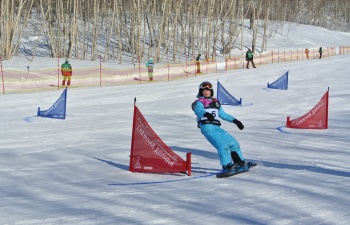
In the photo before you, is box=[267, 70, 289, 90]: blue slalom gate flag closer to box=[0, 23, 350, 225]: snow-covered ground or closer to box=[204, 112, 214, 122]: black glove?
box=[0, 23, 350, 225]: snow-covered ground

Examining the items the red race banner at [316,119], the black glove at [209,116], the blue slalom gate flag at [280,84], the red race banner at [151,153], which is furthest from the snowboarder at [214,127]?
the blue slalom gate flag at [280,84]

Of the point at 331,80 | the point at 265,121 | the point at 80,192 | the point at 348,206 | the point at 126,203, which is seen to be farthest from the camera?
the point at 331,80

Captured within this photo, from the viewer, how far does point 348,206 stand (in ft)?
19.8

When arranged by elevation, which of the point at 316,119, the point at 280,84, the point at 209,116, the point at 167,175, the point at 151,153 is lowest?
the point at 167,175

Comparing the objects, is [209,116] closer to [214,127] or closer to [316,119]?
[214,127]

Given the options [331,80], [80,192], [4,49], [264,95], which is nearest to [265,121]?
[264,95]

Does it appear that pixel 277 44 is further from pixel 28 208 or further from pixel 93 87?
pixel 28 208

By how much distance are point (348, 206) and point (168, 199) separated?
6.64ft

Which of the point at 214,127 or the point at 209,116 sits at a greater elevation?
the point at 209,116

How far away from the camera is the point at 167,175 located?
27.6 feet

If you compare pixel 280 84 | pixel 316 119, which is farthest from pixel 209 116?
pixel 280 84

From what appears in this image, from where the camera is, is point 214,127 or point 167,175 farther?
point 167,175

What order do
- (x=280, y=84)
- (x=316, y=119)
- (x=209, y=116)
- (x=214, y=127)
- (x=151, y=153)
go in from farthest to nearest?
(x=280, y=84) → (x=316, y=119) → (x=151, y=153) → (x=214, y=127) → (x=209, y=116)

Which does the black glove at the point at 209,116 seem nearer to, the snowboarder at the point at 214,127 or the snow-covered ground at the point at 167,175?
the snowboarder at the point at 214,127
